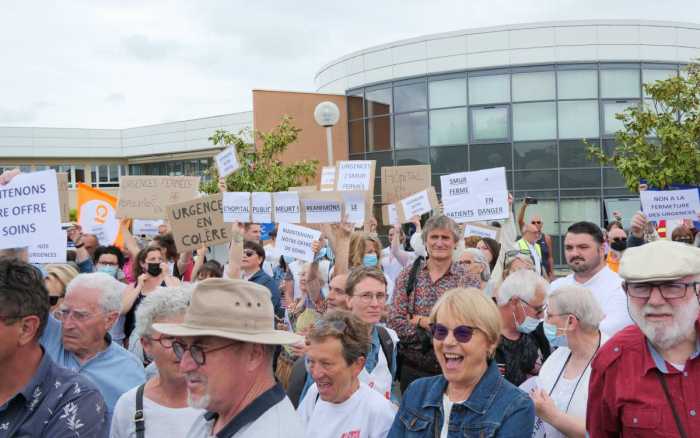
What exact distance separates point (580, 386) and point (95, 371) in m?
2.71

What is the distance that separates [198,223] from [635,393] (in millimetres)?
5625

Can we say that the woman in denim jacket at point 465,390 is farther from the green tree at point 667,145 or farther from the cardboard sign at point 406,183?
the green tree at point 667,145

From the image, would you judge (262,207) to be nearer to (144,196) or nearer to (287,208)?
(287,208)

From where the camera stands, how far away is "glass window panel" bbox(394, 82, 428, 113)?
2594 cm

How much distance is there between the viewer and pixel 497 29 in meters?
24.7

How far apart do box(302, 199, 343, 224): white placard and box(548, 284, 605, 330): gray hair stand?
405 cm

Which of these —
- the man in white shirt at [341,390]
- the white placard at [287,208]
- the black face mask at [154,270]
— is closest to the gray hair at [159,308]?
the man in white shirt at [341,390]

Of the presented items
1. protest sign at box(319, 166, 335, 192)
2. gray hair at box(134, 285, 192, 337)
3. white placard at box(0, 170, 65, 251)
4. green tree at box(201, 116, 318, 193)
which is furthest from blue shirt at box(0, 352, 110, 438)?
green tree at box(201, 116, 318, 193)

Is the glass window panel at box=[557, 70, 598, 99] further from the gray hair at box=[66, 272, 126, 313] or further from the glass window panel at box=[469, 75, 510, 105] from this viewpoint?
the gray hair at box=[66, 272, 126, 313]

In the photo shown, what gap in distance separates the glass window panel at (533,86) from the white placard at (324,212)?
59.5 ft

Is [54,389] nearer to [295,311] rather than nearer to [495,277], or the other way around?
[295,311]

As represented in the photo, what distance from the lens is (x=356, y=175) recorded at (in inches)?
363

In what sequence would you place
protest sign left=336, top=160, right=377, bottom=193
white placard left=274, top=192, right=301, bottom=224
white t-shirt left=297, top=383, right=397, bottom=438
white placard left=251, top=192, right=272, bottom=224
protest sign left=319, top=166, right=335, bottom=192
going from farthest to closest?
1. protest sign left=319, top=166, right=335, bottom=192
2. protest sign left=336, top=160, right=377, bottom=193
3. white placard left=251, top=192, right=272, bottom=224
4. white placard left=274, top=192, right=301, bottom=224
5. white t-shirt left=297, top=383, right=397, bottom=438

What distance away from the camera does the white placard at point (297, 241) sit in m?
7.98
